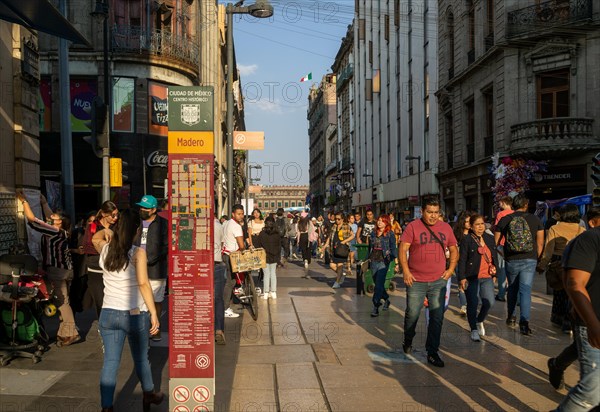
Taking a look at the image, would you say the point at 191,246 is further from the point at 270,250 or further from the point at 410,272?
the point at 270,250

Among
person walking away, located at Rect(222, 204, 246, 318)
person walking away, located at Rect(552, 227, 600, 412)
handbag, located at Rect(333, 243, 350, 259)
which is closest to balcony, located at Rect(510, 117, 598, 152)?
handbag, located at Rect(333, 243, 350, 259)

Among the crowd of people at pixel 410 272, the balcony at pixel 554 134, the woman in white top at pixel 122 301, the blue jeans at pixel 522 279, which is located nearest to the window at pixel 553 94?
the balcony at pixel 554 134

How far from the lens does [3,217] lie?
29.4 feet

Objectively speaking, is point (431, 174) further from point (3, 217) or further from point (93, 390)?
point (93, 390)

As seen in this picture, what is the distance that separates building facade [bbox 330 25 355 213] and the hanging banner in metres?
60.7

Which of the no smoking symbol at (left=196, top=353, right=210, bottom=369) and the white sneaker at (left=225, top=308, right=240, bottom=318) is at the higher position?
the no smoking symbol at (left=196, top=353, right=210, bottom=369)

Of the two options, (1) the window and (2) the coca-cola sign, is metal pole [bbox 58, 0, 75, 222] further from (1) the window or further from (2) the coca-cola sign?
(1) the window

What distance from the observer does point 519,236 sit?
322 inches

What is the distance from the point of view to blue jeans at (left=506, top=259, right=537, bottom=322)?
8.01 meters

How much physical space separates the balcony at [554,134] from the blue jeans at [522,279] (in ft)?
48.9

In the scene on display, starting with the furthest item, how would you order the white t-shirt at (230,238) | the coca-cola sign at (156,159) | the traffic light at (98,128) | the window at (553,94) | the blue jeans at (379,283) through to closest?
the coca-cola sign at (156,159) → the window at (553,94) → the traffic light at (98,128) → the blue jeans at (379,283) → the white t-shirt at (230,238)

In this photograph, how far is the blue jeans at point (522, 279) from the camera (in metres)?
8.01

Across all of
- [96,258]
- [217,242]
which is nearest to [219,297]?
[217,242]

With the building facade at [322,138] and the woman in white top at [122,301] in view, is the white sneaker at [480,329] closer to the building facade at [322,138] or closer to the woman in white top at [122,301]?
the woman in white top at [122,301]
